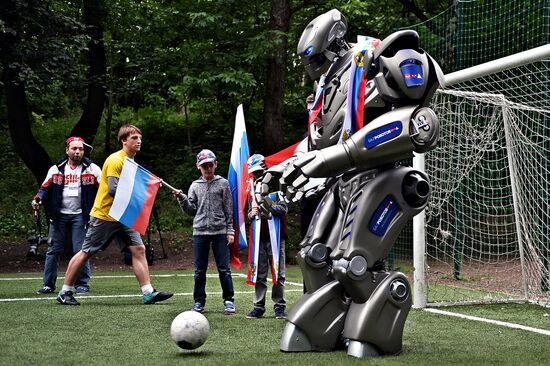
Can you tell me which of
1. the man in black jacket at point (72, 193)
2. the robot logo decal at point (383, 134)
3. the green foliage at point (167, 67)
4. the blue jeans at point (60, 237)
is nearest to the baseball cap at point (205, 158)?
the man in black jacket at point (72, 193)

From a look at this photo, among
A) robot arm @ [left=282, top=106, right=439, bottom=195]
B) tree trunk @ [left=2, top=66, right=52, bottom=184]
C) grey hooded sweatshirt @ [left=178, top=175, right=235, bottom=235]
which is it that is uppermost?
tree trunk @ [left=2, top=66, right=52, bottom=184]

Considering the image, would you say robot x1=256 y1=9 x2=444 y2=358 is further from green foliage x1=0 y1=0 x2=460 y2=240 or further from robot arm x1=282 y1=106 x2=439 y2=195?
green foliage x1=0 y1=0 x2=460 y2=240

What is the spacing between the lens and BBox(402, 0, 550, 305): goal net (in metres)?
9.78

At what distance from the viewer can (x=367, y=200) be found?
231 inches

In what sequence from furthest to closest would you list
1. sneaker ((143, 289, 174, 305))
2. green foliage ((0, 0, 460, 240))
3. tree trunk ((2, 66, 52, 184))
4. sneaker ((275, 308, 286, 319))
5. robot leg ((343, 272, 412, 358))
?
tree trunk ((2, 66, 52, 184)) < green foliage ((0, 0, 460, 240)) < sneaker ((143, 289, 174, 305)) < sneaker ((275, 308, 286, 319)) < robot leg ((343, 272, 412, 358))

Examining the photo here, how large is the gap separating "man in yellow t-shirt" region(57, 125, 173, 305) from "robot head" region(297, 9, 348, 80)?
344 centimetres

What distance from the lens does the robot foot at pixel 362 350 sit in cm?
573

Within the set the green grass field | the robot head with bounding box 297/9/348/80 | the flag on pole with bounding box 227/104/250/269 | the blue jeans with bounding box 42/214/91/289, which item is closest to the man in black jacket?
the blue jeans with bounding box 42/214/91/289

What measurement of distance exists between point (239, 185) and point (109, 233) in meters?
1.51

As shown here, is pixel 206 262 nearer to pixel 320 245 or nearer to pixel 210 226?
pixel 210 226

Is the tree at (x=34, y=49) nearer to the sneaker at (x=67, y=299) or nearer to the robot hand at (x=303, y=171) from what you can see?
the sneaker at (x=67, y=299)

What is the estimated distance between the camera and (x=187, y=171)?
22766 mm

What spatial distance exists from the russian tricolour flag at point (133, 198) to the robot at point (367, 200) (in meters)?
3.38

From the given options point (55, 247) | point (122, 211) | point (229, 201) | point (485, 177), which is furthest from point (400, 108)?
point (55, 247)
